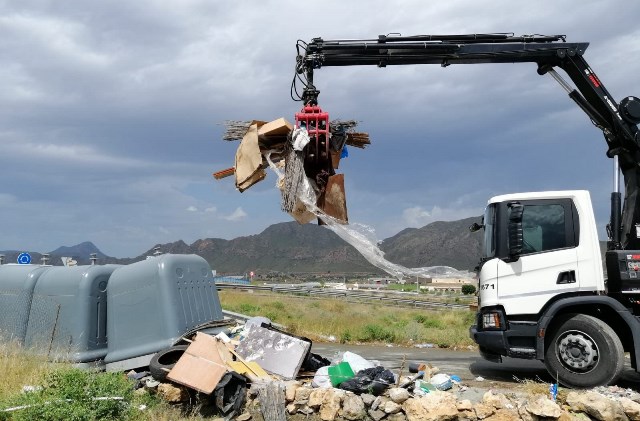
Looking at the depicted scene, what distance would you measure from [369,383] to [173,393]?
283 centimetres

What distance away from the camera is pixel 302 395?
8.39 metres

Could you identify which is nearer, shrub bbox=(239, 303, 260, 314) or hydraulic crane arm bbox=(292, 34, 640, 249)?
hydraulic crane arm bbox=(292, 34, 640, 249)

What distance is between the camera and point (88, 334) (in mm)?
10641

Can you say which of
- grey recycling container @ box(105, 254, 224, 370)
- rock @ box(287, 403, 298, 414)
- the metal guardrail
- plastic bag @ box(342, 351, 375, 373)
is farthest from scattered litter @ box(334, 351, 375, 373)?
the metal guardrail

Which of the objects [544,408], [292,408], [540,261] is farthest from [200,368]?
[540,261]

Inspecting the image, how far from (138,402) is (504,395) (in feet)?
16.7

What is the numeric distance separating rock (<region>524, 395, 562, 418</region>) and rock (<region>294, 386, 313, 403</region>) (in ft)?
9.53

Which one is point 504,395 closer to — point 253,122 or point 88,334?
point 253,122

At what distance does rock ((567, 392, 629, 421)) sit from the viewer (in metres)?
7.71

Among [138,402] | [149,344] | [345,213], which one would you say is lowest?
[138,402]

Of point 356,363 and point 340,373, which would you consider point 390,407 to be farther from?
point 356,363

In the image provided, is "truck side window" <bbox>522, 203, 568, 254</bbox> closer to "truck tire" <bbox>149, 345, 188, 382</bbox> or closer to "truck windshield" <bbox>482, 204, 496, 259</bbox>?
"truck windshield" <bbox>482, 204, 496, 259</bbox>

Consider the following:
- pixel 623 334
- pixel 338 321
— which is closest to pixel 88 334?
pixel 623 334

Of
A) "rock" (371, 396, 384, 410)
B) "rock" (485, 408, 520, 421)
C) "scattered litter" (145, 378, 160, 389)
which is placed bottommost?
"rock" (485, 408, 520, 421)
